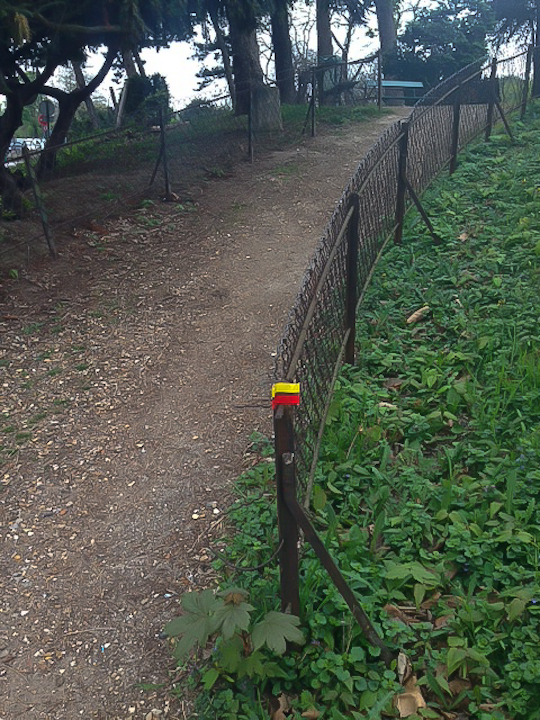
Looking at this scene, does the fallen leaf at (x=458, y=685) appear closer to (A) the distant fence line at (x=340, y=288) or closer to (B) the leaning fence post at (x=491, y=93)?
(A) the distant fence line at (x=340, y=288)

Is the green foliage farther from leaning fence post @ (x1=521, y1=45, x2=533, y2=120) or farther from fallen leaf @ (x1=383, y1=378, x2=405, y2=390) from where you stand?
leaning fence post @ (x1=521, y1=45, x2=533, y2=120)

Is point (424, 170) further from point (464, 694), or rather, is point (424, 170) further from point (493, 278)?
point (464, 694)

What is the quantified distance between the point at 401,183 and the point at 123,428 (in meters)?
3.76

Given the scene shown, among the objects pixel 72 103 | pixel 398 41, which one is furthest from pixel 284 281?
pixel 398 41

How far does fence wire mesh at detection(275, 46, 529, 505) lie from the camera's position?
3.05m

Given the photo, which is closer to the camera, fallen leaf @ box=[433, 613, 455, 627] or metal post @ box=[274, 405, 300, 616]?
metal post @ box=[274, 405, 300, 616]

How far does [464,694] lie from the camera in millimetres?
2521

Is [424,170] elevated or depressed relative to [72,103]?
depressed

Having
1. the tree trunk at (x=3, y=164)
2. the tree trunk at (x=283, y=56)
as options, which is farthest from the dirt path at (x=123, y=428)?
the tree trunk at (x=283, y=56)

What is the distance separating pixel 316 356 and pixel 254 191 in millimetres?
6556

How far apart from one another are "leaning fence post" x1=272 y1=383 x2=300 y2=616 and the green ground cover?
0.15 m

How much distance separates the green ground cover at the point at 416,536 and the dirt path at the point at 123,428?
334 mm

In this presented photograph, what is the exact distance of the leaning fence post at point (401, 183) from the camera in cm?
628

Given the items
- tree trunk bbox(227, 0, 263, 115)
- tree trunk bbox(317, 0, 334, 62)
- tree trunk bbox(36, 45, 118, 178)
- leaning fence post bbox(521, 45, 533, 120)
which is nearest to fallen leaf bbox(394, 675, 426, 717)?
tree trunk bbox(36, 45, 118, 178)
